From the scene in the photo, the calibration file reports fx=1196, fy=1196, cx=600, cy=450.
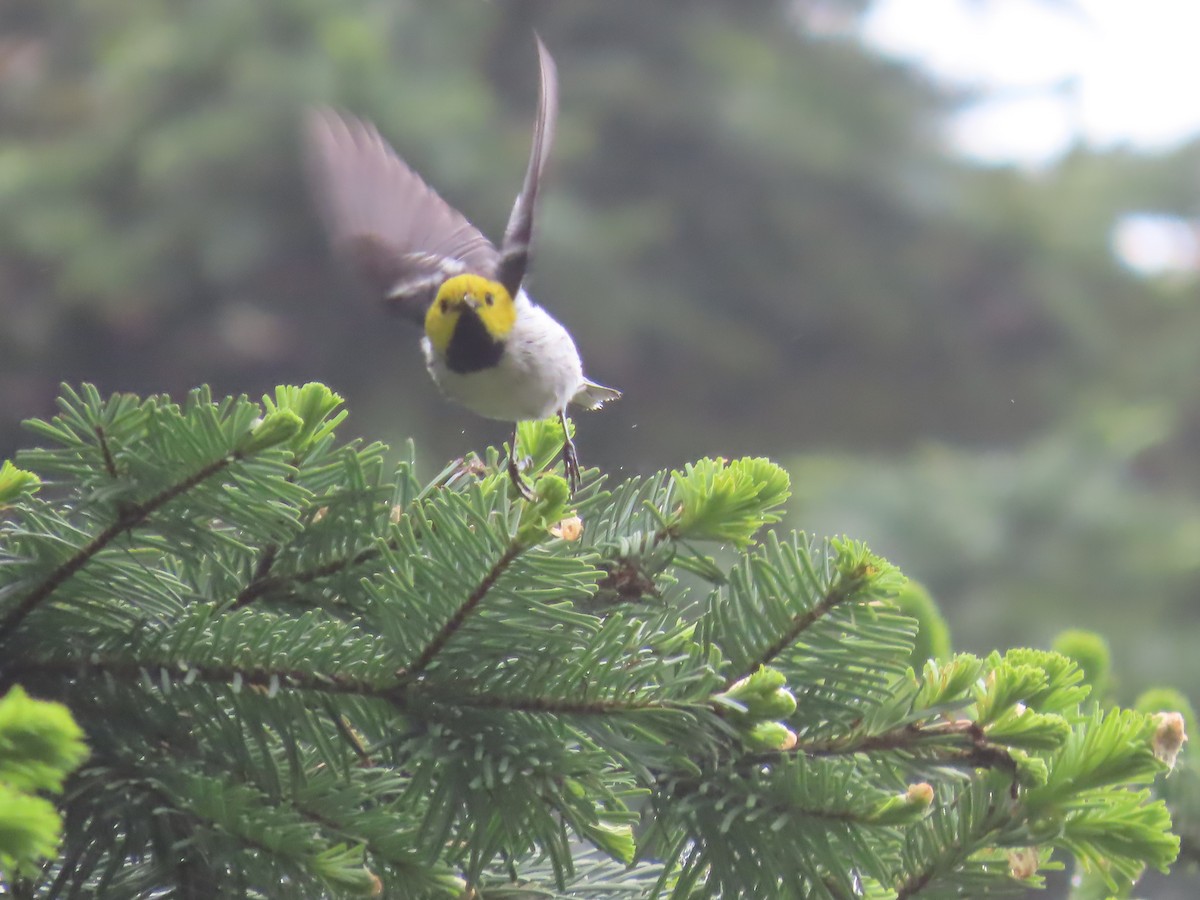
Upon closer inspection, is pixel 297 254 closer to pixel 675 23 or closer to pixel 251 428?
pixel 675 23

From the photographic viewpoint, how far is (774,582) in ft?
1.38

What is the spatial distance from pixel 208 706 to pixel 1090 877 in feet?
1.28

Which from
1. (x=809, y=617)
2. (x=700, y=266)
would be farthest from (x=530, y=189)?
(x=700, y=266)

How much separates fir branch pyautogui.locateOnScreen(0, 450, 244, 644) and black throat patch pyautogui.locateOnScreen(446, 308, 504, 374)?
32 cm

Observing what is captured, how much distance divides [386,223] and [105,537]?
43 cm

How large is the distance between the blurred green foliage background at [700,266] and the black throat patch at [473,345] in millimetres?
2143

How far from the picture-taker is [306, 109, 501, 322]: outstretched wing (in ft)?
2.50

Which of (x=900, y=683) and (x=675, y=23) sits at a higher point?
(x=675, y=23)

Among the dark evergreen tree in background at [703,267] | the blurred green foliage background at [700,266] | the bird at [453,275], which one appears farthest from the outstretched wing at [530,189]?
the blurred green foliage background at [700,266]

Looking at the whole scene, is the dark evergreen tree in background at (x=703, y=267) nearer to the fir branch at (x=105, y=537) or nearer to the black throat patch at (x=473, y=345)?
the black throat patch at (x=473, y=345)

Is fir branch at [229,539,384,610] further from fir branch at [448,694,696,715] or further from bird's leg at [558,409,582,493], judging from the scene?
bird's leg at [558,409,582,493]

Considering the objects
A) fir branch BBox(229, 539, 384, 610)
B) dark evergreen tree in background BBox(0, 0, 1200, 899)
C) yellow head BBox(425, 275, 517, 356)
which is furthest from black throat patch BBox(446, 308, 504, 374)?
dark evergreen tree in background BBox(0, 0, 1200, 899)

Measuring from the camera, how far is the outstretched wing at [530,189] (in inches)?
23.2

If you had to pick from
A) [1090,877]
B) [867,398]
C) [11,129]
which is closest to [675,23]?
[867,398]
